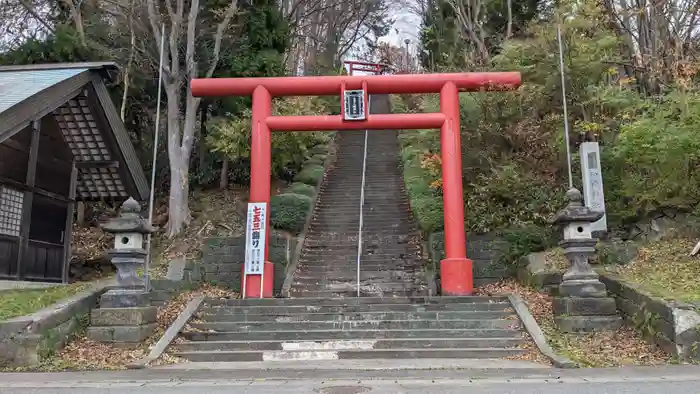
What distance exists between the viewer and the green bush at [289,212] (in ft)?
43.8

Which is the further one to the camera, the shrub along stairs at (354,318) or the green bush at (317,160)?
the green bush at (317,160)

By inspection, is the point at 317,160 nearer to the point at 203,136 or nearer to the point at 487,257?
the point at 203,136

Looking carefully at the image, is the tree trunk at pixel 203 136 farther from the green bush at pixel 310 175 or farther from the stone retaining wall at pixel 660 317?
the stone retaining wall at pixel 660 317

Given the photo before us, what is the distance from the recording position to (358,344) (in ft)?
26.5

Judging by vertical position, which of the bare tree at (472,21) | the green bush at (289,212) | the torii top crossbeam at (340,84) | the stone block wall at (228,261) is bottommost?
the stone block wall at (228,261)

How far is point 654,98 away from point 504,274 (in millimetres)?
5398

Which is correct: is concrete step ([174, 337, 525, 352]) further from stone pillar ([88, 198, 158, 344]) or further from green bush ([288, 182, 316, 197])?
green bush ([288, 182, 316, 197])

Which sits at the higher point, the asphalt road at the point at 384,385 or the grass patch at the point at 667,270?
the grass patch at the point at 667,270

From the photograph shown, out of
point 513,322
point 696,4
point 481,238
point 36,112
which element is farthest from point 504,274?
point 36,112

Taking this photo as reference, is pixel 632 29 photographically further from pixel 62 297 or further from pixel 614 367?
pixel 62 297

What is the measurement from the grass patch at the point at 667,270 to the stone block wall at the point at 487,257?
2.32 metres

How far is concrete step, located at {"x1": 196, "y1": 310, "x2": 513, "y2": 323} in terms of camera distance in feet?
29.4

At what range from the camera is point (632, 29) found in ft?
47.2

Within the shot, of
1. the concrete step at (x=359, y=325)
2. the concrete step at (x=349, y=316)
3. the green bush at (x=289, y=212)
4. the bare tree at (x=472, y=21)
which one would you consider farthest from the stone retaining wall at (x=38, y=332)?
the bare tree at (x=472, y=21)
